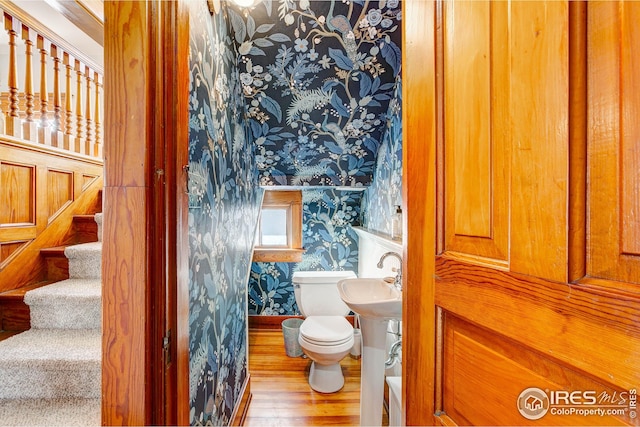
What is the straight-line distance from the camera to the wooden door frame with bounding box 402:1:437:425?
64 cm

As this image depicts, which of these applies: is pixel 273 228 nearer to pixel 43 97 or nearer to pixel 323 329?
pixel 323 329

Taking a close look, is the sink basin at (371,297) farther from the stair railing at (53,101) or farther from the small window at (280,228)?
the stair railing at (53,101)

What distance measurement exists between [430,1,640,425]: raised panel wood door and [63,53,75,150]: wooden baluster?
2.54 meters

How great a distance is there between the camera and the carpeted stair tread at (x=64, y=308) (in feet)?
4.78

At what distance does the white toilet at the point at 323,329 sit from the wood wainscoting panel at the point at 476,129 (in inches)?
61.3

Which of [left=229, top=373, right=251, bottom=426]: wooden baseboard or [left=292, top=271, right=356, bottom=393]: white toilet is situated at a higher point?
[left=292, top=271, right=356, bottom=393]: white toilet

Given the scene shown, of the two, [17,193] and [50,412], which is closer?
[50,412]

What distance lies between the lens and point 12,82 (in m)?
1.69

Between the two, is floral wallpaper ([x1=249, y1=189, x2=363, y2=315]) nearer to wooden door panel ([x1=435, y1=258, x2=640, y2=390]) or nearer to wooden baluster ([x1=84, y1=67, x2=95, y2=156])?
wooden baluster ([x1=84, y1=67, x2=95, y2=156])

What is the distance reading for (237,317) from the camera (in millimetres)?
1747

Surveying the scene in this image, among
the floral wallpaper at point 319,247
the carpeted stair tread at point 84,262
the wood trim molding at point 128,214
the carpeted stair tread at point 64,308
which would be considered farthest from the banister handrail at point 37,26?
the floral wallpaper at point 319,247

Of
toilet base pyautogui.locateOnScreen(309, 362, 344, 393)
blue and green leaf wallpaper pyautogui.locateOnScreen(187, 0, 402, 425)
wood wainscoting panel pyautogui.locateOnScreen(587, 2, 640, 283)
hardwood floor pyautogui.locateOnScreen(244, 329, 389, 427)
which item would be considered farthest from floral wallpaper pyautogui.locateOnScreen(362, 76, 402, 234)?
wood wainscoting panel pyautogui.locateOnScreen(587, 2, 640, 283)

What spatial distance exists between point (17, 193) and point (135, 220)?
5.52 feet

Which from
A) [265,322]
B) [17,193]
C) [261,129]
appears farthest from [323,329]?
[17,193]
